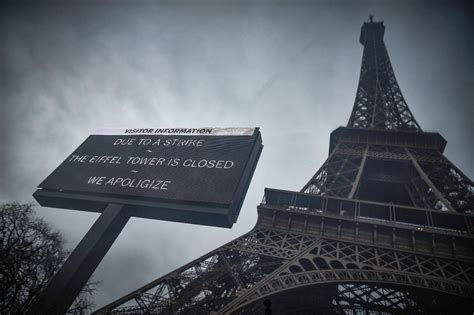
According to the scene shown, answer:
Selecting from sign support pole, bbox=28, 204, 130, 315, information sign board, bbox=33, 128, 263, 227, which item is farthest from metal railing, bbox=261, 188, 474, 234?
sign support pole, bbox=28, 204, 130, 315

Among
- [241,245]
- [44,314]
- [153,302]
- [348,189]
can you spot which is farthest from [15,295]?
[348,189]

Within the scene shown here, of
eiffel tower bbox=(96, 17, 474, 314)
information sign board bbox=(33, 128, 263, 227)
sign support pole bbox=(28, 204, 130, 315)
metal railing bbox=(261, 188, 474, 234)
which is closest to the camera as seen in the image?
sign support pole bbox=(28, 204, 130, 315)

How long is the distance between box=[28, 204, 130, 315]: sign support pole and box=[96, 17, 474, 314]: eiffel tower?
4.92 ft

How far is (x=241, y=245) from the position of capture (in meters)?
13.6

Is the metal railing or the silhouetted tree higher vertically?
the metal railing

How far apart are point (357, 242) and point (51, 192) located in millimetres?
14238

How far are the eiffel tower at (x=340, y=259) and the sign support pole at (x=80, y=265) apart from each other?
4.92 feet

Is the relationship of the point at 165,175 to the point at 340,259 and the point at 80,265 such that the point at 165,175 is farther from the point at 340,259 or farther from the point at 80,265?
the point at 340,259

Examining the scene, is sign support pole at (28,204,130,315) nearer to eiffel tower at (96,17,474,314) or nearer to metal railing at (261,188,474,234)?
eiffel tower at (96,17,474,314)

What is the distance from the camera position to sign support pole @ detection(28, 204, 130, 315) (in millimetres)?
9703

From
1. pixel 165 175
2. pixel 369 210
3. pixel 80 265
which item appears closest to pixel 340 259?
pixel 369 210

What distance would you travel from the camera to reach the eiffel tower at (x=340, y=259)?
36.5 feet

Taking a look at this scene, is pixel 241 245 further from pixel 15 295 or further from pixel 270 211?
pixel 15 295

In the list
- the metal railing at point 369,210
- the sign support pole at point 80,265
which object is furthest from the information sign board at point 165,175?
the metal railing at point 369,210
